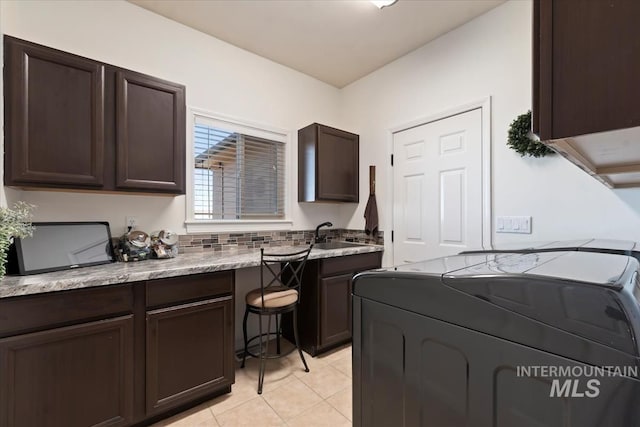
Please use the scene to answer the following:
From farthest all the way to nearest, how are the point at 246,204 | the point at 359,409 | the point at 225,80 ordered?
the point at 246,204 → the point at 225,80 → the point at 359,409

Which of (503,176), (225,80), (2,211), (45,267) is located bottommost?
(45,267)

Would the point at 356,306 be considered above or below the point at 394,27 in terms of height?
below

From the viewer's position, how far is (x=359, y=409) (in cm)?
91

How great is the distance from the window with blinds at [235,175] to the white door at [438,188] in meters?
1.30

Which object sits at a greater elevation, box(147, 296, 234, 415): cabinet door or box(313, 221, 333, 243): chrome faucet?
box(313, 221, 333, 243): chrome faucet

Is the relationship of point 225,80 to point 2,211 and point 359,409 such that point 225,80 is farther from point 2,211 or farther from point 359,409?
point 359,409

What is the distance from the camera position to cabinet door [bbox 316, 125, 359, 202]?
306 centimetres

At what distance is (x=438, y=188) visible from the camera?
2.65m

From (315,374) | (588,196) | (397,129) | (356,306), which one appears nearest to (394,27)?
(397,129)

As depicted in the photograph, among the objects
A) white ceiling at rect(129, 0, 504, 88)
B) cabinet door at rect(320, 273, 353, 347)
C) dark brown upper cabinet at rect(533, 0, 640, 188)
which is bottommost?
cabinet door at rect(320, 273, 353, 347)

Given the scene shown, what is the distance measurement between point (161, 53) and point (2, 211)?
164 cm

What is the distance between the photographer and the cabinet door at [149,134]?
188 centimetres

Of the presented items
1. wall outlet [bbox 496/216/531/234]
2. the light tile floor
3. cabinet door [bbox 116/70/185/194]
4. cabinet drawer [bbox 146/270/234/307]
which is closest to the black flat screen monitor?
cabinet door [bbox 116/70/185/194]

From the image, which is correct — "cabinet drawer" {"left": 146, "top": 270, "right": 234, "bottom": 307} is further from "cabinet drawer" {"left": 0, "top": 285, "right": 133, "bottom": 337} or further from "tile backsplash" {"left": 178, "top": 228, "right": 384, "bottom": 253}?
"tile backsplash" {"left": 178, "top": 228, "right": 384, "bottom": 253}
